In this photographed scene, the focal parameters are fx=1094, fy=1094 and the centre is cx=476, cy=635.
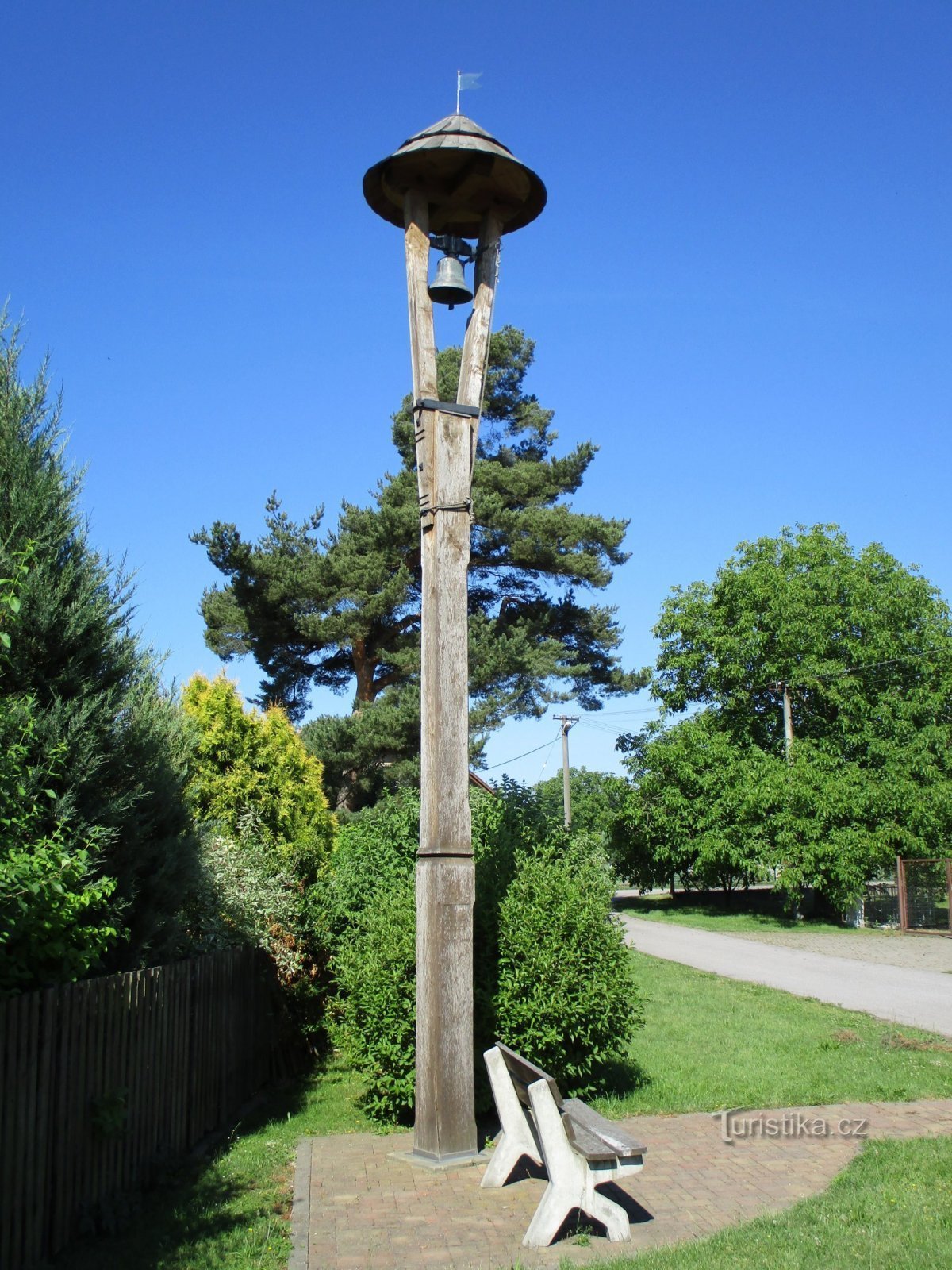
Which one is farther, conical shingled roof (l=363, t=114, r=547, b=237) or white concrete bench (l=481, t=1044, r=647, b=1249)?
conical shingled roof (l=363, t=114, r=547, b=237)

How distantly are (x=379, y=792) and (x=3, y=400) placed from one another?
60.2 ft

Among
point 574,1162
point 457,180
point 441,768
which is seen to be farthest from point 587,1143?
point 457,180

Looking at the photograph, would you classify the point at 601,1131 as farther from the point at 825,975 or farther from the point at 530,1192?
the point at 825,975

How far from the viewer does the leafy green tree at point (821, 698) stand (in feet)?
98.0

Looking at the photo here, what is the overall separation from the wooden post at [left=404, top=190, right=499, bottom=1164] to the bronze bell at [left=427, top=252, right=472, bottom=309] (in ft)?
0.33

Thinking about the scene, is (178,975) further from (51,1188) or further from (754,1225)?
(754,1225)

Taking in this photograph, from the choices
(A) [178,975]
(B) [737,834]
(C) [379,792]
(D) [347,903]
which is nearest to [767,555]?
(B) [737,834]

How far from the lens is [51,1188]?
213 inches

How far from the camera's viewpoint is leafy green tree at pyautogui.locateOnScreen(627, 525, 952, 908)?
1176 inches

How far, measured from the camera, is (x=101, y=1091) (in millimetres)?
6008

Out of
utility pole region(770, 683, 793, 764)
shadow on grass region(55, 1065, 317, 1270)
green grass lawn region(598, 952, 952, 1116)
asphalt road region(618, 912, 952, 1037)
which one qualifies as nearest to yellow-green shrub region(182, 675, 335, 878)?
asphalt road region(618, 912, 952, 1037)

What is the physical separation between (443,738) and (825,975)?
1313cm

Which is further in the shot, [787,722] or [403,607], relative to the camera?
[787,722]

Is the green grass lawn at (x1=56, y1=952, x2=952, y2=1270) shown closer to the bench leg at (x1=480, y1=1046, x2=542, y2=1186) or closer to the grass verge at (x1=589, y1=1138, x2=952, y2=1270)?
the grass verge at (x1=589, y1=1138, x2=952, y2=1270)
